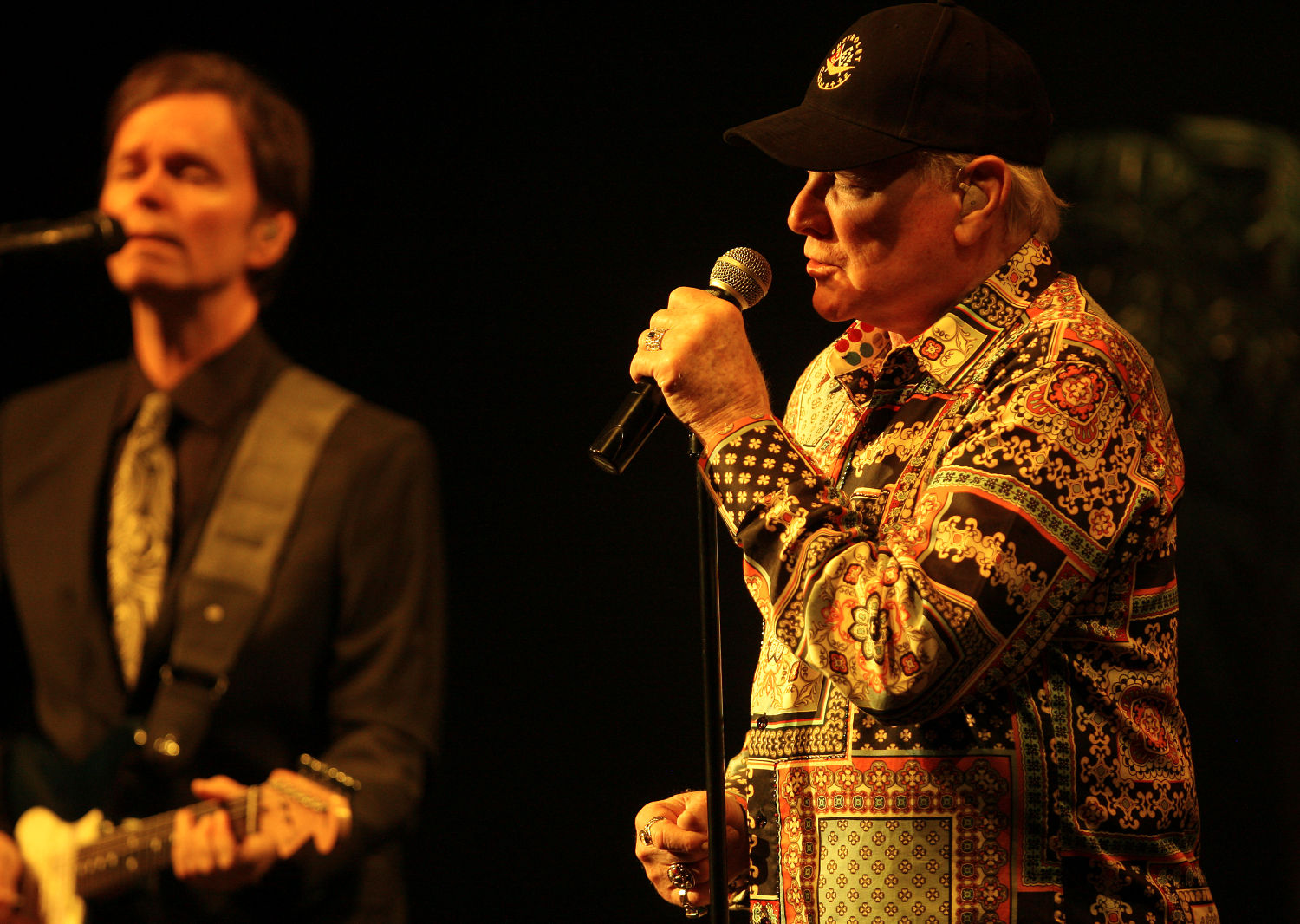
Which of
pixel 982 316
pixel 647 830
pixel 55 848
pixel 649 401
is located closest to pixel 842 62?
pixel 982 316

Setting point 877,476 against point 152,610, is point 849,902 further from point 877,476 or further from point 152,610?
point 152,610

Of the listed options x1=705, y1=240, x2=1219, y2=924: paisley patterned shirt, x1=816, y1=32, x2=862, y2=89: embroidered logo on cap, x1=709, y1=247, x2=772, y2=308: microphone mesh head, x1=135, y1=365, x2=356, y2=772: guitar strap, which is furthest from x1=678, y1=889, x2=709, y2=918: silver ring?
x1=816, y1=32, x2=862, y2=89: embroidered logo on cap

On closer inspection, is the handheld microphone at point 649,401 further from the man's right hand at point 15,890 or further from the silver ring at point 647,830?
the man's right hand at point 15,890

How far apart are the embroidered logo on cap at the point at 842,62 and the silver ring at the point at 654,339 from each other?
0.37 metres

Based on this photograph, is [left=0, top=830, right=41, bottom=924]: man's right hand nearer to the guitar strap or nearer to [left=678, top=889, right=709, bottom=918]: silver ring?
the guitar strap

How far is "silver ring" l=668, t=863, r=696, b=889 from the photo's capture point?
154cm

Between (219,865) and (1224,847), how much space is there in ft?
5.80

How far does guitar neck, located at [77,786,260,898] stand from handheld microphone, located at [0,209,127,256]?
2.08 ft

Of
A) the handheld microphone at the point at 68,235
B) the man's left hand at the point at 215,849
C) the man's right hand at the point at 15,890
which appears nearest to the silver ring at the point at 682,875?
the man's left hand at the point at 215,849

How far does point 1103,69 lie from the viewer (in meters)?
2.34

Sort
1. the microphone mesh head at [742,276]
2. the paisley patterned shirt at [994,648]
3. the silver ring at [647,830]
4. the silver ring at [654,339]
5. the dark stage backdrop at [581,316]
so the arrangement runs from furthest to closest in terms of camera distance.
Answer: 1. the dark stage backdrop at [581,316]
2. the silver ring at [647,830]
3. the microphone mesh head at [742,276]
4. the silver ring at [654,339]
5. the paisley patterned shirt at [994,648]

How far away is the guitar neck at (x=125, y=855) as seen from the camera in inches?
56.8

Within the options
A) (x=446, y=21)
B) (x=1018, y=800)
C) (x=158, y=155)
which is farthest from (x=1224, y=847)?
(x=158, y=155)

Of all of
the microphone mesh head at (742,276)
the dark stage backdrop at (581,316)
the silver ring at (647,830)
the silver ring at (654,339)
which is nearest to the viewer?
the silver ring at (654,339)
